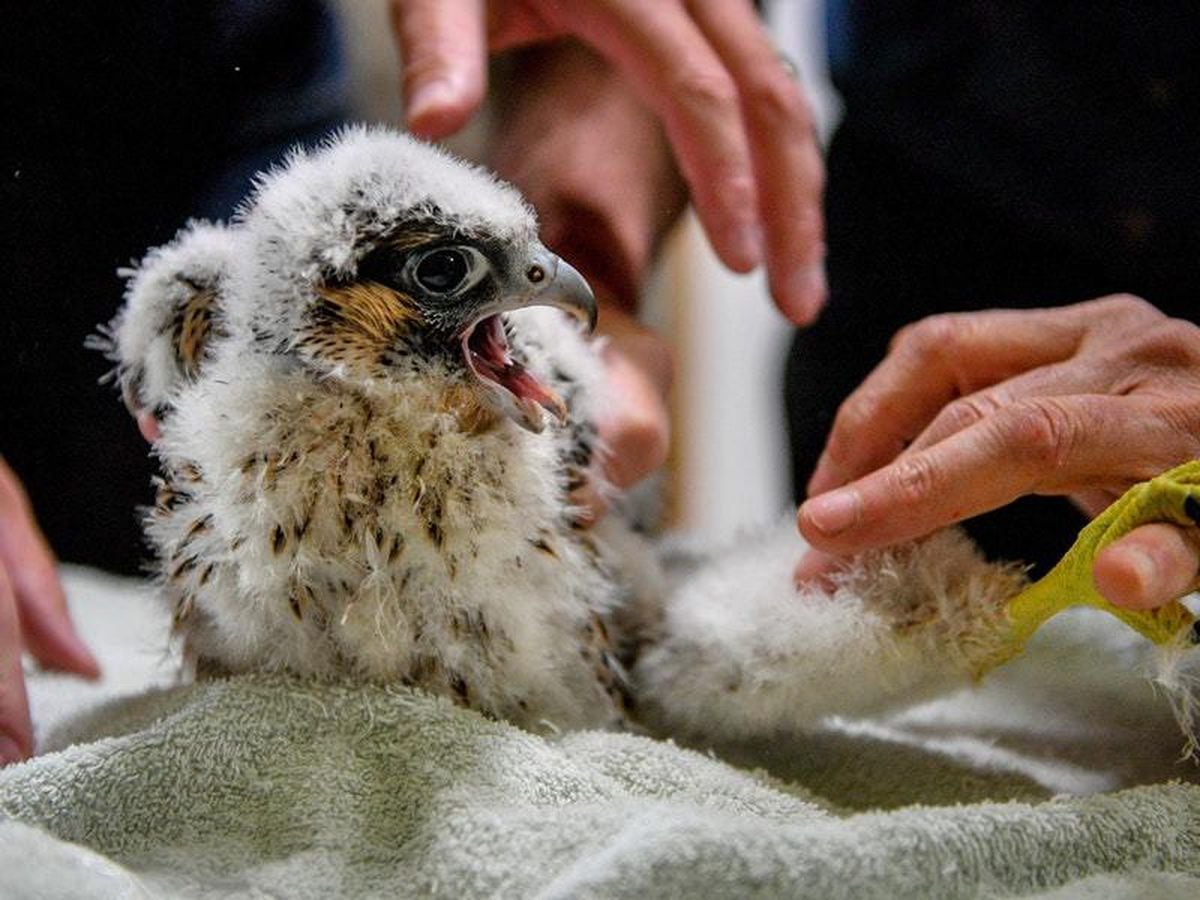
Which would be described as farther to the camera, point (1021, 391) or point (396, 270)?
point (1021, 391)

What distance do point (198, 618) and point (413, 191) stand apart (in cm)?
35

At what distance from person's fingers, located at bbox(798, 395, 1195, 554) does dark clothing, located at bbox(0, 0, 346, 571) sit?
493mm

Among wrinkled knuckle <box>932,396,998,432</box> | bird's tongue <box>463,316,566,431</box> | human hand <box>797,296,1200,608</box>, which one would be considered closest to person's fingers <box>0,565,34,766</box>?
bird's tongue <box>463,316,566,431</box>

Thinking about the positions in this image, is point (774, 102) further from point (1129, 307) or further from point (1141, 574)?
point (1141, 574)

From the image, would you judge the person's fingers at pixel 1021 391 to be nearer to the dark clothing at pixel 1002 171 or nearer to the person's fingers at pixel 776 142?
the dark clothing at pixel 1002 171

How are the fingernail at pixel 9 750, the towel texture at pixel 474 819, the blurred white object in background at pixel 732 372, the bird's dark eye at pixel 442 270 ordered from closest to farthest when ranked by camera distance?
the towel texture at pixel 474 819, the bird's dark eye at pixel 442 270, the fingernail at pixel 9 750, the blurred white object in background at pixel 732 372

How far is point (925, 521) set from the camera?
814mm

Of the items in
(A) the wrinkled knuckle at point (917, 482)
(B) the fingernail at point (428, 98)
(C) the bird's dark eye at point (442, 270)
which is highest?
(B) the fingernail at point (428, 98)

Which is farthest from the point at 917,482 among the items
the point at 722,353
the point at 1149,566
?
the point at 722,353

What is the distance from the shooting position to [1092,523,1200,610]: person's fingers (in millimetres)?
656

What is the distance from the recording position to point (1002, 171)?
Result: 1.21 metres

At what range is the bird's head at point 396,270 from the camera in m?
0.72

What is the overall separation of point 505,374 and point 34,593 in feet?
2.00

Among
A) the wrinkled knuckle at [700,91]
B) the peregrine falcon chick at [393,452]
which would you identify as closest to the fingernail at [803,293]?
the wrinkled knuckle at [700,91]
